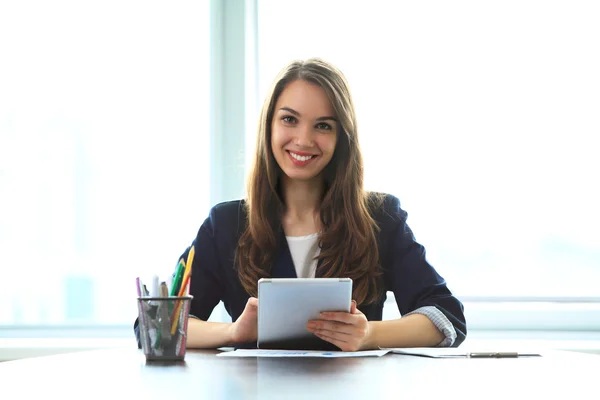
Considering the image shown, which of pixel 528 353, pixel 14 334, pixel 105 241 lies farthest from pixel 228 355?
pixel 14 334

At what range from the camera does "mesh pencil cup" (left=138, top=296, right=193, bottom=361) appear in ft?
4.12

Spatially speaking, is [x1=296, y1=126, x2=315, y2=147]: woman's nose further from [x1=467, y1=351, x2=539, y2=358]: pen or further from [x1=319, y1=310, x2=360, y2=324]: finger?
[x1=467, y1=351, x2=539, y2=358]: pen

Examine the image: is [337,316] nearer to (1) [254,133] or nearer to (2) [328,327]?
(2) [328,327]

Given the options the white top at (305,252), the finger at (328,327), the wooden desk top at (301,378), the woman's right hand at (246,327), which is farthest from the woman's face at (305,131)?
the wooden desk top at (301,378)

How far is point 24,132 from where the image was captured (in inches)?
113

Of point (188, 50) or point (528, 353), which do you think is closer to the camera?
point (528, 353)

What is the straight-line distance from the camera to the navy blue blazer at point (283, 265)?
1.90 m

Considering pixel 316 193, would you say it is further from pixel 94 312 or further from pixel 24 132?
pixel 24 132

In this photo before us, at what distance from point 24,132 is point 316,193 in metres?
1.35

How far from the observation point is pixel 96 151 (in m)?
2.84

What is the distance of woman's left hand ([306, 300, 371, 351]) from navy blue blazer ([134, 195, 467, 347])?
408mm

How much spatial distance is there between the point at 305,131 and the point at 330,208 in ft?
0.74

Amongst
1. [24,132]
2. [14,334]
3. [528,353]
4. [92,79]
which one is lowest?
[14,334]

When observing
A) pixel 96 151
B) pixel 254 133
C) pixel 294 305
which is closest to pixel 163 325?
pixel 294 305
